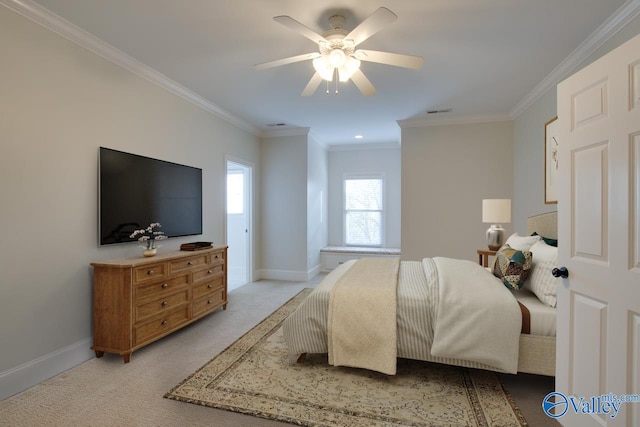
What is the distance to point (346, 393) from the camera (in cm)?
209

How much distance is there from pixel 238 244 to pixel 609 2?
5.86 m

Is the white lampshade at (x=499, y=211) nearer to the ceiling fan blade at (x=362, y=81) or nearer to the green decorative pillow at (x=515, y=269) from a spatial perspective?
the green decorative pillow at (x=515, y=269)

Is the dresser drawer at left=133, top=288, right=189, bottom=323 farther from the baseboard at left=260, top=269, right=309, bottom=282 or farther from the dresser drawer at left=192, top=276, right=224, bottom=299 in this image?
the baseboard at left=260, top=269, right=309, bottom=282

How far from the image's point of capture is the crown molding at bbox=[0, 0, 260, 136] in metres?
2.16

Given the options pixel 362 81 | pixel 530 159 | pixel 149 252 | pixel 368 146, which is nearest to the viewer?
pixel 362 81

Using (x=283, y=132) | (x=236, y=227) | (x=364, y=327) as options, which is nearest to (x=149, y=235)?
(x=364, y=327)

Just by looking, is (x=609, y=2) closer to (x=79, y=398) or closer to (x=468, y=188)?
(x=468, y=188)

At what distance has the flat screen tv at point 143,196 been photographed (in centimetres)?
273

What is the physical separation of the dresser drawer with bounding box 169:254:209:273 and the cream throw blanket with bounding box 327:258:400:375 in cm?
164

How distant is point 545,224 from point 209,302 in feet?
12.9

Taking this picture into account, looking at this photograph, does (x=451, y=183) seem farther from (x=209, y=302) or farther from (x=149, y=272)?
(x=149, y=272)

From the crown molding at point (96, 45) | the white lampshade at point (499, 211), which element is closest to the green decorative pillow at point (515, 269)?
the white lampshade at point (499, 211)

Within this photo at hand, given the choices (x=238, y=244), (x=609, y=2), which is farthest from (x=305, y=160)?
(x=609, y=2)

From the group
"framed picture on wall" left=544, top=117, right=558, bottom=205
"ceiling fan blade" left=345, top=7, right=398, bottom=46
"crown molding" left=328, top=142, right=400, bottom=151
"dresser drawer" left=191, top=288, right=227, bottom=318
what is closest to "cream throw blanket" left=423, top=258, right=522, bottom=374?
"ceiling fan blade" left=345, top=7, right=398, bottom=46
